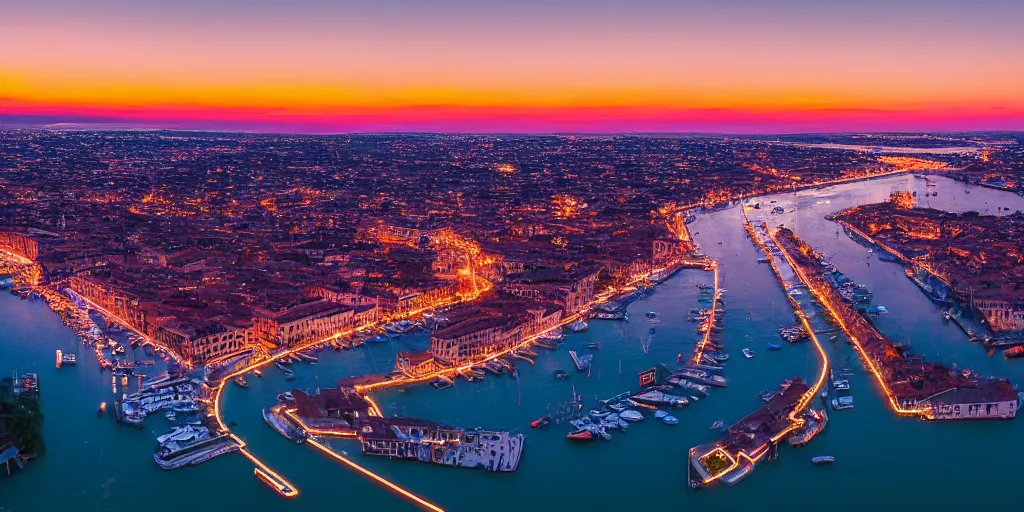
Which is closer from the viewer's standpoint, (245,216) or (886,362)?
(886,362)

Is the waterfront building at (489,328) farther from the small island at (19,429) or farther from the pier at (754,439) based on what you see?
the small island at (19,429)

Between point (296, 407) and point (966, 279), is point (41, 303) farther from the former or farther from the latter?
point (966, 279)

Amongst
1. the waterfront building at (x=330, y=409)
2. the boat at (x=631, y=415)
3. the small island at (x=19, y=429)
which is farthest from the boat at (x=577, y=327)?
the small island at (x=19, y=429)

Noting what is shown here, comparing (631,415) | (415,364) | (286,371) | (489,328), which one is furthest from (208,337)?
(631,415)

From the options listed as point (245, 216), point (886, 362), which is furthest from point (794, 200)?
point (886, 362)

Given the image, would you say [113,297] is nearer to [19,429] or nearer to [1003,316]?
[19,429]

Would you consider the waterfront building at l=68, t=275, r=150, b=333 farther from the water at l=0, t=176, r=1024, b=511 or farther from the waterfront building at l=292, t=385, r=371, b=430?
the waterfront building at l=292, t=385, r=371, b=430
